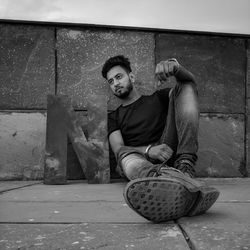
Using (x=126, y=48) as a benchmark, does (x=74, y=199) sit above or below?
below

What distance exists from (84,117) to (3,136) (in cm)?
77

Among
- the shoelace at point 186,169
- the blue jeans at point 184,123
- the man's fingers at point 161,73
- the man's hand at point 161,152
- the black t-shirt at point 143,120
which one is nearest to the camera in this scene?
the man's fingers at point 161,73

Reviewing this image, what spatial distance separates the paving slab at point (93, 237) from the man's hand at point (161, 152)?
1096 millimetres

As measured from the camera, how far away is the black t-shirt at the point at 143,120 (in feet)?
9.54

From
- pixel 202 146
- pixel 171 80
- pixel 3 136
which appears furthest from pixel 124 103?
pixel 3 136

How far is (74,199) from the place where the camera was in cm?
213

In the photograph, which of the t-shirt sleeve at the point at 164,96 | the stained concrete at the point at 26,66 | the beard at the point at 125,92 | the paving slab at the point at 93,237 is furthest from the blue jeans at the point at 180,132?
the stained concrete at the point at 26,66

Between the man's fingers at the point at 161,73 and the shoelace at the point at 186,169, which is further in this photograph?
the shoelace at the point at 186,169

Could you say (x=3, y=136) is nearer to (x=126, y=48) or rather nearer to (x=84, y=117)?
(x=84, y=117)

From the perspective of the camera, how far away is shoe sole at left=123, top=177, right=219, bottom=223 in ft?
4.60

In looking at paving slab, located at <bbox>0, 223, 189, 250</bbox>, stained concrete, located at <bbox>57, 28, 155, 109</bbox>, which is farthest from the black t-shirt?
paving slab, located at <bbox>0, 223, 189, 250</bbox>

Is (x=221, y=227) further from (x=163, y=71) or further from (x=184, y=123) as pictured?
(x=184, y=123)

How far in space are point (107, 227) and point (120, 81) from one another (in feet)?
5.90

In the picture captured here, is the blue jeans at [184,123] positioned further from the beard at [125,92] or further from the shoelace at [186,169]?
the beard at [125,92]
